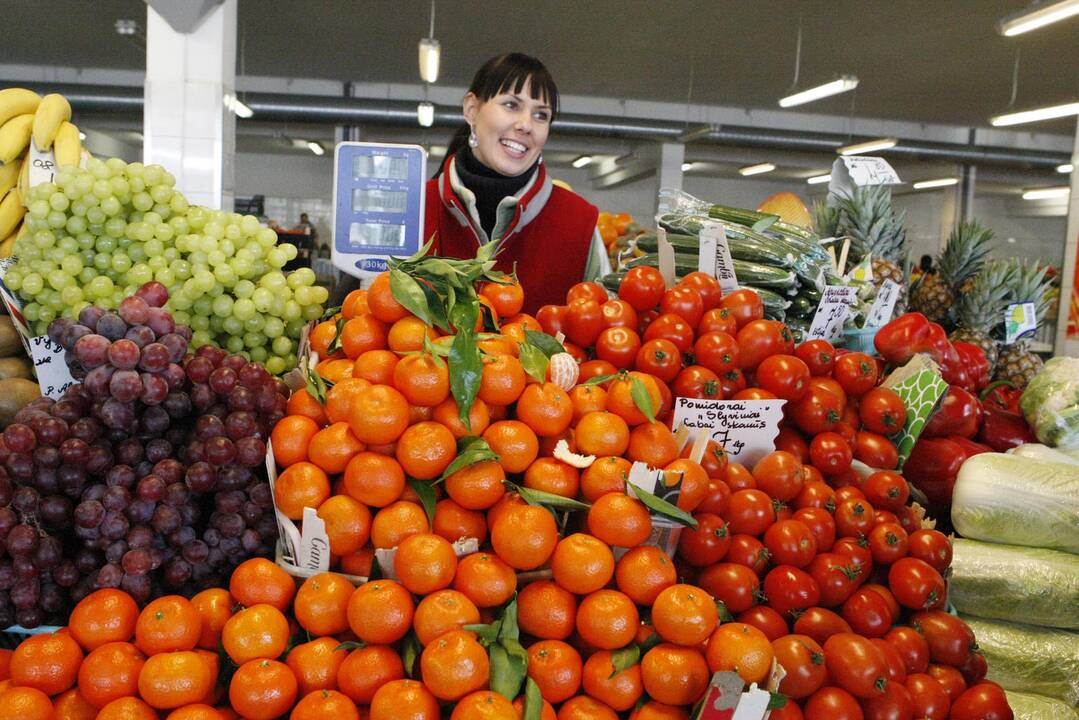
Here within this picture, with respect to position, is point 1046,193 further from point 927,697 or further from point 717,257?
point 927,697

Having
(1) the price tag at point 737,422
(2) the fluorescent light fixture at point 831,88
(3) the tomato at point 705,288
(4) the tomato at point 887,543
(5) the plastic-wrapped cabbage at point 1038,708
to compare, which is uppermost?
(2) the fluorescent light fixture at point 831,88

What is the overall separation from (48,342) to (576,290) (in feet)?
3.51

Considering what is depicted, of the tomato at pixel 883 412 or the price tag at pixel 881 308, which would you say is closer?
the tomato at pixel 883 412

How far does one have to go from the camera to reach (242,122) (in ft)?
40.4

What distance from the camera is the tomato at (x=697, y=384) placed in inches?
55.8

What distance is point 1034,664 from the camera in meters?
1.70

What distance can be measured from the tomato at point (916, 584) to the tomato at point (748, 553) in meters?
0.25

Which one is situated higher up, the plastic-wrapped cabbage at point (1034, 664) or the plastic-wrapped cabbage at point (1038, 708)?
the plastic-wrapped cabbage at point (1034, 664)

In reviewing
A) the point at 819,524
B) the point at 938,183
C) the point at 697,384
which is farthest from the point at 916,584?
the point at 938,183

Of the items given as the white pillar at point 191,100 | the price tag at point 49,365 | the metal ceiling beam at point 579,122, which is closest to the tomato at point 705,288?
the price tag at point 49,365

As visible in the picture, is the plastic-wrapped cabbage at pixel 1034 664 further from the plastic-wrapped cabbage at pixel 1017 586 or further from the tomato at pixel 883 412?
the tomato at pixel 883 412

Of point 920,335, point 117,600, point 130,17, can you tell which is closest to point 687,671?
point 117,600

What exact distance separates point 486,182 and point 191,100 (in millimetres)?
2562

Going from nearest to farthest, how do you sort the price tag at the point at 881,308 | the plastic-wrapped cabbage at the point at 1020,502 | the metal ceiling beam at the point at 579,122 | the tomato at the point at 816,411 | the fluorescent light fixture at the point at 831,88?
1. the tomato at the point at 816,411
2. the plastic-wrapped cabbage at the point at 1020,502
3. the price tag at the point at 881,308
4. the fluorescent light fixture at the point at 831,88
5. the metal ceiling beam at the point at 579,122
